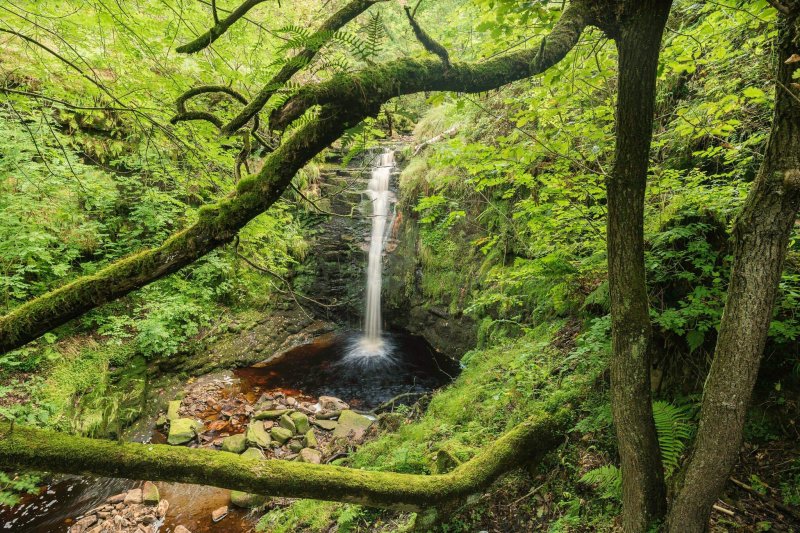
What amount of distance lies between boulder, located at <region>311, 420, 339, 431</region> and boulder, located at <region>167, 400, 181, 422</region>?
8.62 ft

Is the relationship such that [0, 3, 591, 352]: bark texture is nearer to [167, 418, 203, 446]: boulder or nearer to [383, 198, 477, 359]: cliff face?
[167, 418, 203, 446]: boulder

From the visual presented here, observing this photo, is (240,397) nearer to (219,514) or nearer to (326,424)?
(326,424)

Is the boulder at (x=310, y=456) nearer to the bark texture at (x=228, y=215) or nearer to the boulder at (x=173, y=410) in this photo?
the boulder at (x=173, y=410)

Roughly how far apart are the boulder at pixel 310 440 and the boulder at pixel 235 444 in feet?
3.33

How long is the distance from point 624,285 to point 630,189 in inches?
Result: 21.7

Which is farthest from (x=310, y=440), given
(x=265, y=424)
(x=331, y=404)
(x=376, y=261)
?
(x=376, y=261)

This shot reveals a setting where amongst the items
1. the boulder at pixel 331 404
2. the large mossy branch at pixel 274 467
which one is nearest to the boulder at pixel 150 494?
the boulder at pixel 331 404

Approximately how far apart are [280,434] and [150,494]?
1958 millimetres

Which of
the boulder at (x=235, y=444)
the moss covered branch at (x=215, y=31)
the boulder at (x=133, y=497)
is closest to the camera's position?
the moss covered branch at (x=215, y=31)

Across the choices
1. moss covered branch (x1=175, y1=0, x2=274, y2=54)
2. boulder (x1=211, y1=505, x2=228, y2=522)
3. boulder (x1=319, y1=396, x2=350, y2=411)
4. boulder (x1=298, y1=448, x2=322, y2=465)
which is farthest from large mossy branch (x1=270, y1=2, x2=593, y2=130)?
boulder (x1=319, y1=396, x2=350, y2=411)

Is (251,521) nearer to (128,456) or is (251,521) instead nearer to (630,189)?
(128,456)

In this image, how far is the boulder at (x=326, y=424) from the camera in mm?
7018

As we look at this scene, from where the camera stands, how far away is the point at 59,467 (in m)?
2.30

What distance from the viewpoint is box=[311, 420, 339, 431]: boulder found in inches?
276
